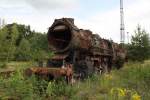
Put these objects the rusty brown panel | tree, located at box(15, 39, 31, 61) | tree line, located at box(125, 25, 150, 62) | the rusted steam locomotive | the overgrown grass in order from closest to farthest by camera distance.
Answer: the overgrown grass
the rusty brown panel
tree, located at box(15, 39, 31, 61)
the rusted steam locomotive
tree line, located at box(125, 25, 150, 62)

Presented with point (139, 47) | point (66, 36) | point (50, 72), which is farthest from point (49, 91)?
point (139, 47)

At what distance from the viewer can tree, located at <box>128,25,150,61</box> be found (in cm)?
4030

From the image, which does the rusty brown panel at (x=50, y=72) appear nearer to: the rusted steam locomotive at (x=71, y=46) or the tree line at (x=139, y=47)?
the rusted steam locomotive at (x=71, y=46)

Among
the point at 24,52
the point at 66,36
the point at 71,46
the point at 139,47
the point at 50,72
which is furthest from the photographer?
the point at 139,47

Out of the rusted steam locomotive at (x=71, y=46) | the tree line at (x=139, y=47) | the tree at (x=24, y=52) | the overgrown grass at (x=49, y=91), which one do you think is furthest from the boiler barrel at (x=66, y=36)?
the tree line at (x=139, y=47)

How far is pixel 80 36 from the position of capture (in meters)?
16.3

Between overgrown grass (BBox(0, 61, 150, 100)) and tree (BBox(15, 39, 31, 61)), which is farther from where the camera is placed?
tree (BBox(15, 39, 31, 61))

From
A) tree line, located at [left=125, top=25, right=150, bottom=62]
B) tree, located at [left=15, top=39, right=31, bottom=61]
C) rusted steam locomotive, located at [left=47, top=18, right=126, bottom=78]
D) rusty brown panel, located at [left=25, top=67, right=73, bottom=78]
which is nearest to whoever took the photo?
rusty brown panel, located at [left=25, top=67, right=73, bottom=78]

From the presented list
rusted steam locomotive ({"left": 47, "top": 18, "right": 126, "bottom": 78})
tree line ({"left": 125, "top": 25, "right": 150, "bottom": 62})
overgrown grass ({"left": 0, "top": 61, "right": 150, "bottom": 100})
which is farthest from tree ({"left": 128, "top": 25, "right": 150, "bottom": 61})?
overgrown grass ({"left": 0, "top": 61, "right": 150, "bottom": 100})

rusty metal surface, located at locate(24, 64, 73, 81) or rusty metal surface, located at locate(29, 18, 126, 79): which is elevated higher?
rusty metal surface, located at locate(29, 18, 126, 79)

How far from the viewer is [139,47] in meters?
41.1

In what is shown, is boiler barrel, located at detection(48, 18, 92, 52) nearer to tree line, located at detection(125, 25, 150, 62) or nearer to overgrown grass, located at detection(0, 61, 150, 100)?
overgrown grass, located at detection(0, 61, 150, 100)

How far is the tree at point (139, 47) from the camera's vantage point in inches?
1587

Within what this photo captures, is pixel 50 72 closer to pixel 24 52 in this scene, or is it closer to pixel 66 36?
pixel 24 52
